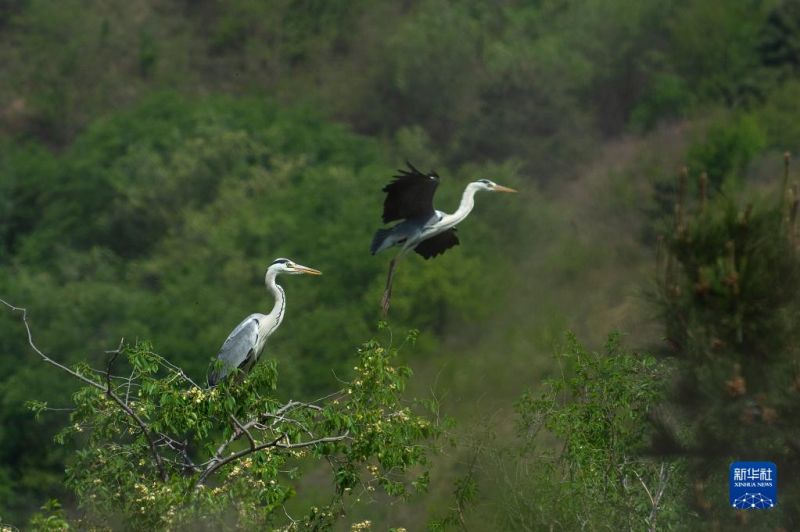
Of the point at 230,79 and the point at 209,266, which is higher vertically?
the point at 230,79

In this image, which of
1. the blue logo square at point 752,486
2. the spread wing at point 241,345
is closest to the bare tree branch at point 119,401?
the spread wing at point 241,345

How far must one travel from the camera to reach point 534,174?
2297 inches

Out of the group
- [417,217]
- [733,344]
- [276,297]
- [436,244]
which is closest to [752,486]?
[733,344]

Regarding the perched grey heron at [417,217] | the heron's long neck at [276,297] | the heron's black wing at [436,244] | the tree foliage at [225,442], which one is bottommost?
the tree foliage at [225,442]

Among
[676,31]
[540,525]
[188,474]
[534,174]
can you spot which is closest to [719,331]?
[540,525]

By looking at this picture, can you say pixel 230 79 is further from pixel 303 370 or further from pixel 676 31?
pixel 303 370

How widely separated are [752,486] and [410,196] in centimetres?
520

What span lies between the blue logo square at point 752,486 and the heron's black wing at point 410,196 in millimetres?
4547

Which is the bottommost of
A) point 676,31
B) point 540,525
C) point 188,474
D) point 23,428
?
point 23,428

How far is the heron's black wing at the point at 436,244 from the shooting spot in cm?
1958

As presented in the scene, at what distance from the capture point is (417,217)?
19.1m

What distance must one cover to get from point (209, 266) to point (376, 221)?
455cm

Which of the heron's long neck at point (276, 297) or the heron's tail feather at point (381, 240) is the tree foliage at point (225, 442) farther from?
the heron's tail feather at point (381, 240)

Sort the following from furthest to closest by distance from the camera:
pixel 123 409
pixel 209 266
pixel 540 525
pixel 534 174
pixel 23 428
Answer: pixel 534 174 < pixel 209 266 < pixel 23 428 < pixel 540 525 < pixel 123 409
